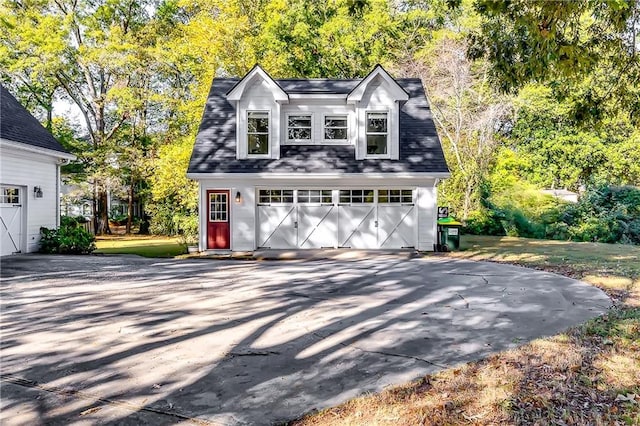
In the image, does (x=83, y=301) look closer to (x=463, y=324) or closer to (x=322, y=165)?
(x=463, y=324)

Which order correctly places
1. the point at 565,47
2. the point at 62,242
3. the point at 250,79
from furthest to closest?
the point at 250,79 < the point at 62,242 < the point at 565,47

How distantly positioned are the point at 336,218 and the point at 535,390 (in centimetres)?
1162

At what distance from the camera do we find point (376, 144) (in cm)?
1564

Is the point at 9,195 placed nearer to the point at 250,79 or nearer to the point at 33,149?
the point at 33,149

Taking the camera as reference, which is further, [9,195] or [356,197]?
[356,197]

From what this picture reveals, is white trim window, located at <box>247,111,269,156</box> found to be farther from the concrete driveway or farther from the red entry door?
the concrete driveway

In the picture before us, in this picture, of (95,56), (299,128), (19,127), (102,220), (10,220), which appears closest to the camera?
(10,220)

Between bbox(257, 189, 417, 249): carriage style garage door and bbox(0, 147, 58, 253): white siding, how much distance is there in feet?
24.3

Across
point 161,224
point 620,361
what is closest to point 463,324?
point 620,361

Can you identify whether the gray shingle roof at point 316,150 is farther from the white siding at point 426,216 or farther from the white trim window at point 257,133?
the white siding at point 426,216

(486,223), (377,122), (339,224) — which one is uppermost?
(377,122)

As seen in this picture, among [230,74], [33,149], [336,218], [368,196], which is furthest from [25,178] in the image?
[368,196]

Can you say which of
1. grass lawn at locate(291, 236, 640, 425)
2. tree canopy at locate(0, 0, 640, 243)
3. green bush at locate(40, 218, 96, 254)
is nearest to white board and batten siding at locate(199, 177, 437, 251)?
green bush at locate(40, 218, 96, 254)

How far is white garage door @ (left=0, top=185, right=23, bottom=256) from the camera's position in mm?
13172
